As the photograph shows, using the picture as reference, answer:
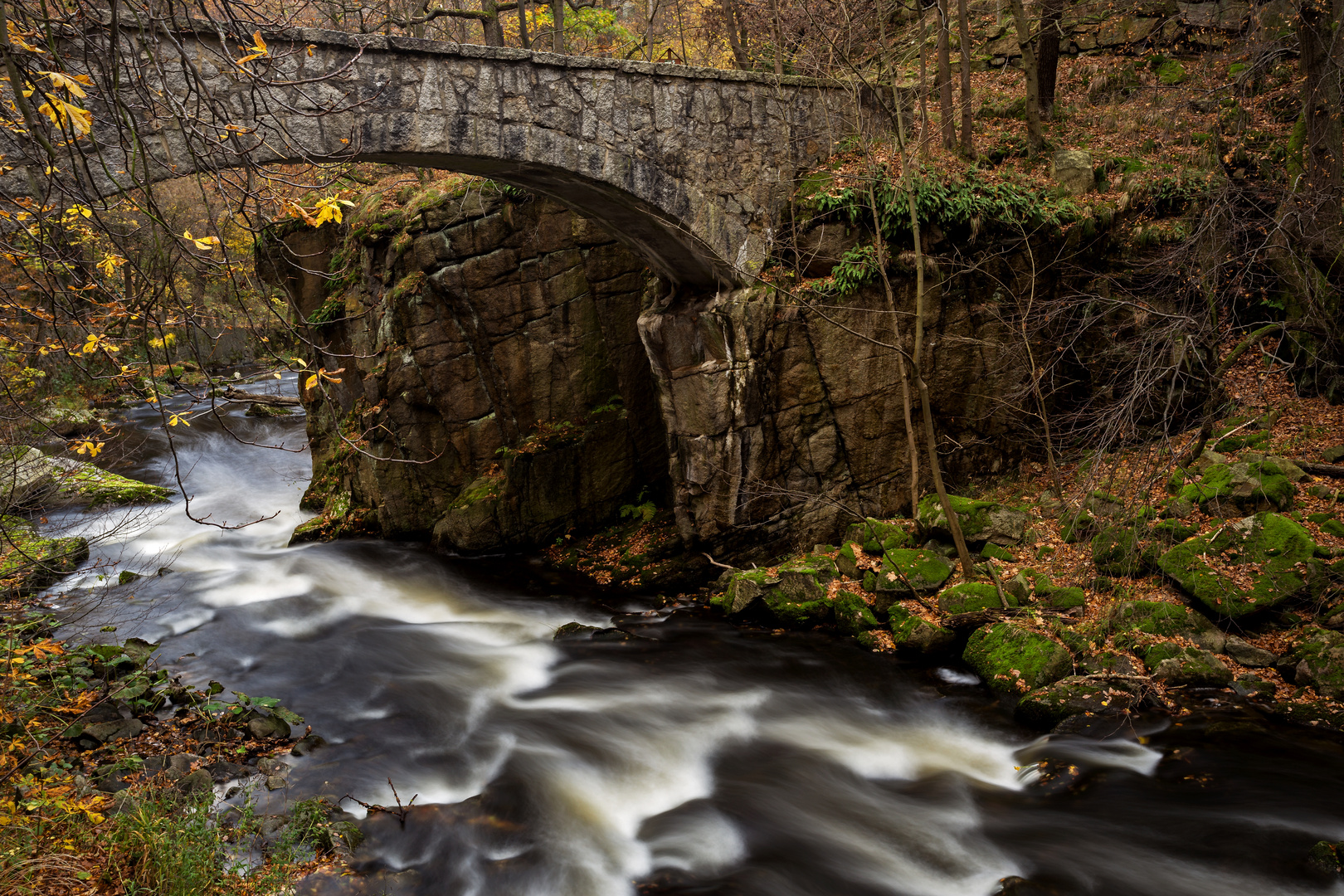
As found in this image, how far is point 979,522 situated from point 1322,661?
323cm

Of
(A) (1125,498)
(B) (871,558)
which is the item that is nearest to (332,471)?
(B) (871,558)

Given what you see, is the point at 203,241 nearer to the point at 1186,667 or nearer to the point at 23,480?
the point at 1186,667

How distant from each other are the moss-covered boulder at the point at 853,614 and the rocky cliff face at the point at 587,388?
4.38ft

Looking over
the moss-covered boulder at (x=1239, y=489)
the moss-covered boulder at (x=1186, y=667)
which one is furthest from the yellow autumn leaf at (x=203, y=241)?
the moss-covered boulder at (x=1239, y=489)

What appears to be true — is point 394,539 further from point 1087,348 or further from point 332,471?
point 1087,348

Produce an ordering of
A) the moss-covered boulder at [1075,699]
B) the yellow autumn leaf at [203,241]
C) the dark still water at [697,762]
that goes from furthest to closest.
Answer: the moss-covered boulder at [1075,699], the dark still water at [697,762], the yellow autumn leaf at [203,241]

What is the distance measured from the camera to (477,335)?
35.8 ft

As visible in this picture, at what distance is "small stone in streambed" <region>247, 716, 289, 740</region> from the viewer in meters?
6.79

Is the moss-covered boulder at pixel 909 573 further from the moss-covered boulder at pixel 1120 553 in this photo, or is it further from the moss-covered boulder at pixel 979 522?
the moss-covered boulder at pixel 1120 553

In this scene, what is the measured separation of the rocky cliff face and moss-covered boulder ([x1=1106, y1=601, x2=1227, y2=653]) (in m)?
3.23

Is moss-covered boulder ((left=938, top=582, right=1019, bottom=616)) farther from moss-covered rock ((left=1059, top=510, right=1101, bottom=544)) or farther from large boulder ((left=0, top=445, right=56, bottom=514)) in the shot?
large boulder ((left=0, top=445, right=56, bottom=514))

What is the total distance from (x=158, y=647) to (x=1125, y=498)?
397 inches

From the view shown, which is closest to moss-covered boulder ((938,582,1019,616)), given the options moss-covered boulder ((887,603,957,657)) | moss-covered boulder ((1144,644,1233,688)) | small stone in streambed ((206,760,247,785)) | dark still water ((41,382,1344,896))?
moss-covered boulder ((887,603,957,657))

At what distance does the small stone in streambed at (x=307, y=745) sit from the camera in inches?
263
